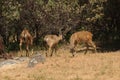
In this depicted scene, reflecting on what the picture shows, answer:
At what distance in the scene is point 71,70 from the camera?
1565 cm

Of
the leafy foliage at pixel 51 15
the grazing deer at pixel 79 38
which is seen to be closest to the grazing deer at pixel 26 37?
the leafy foliage at pixel 51 15

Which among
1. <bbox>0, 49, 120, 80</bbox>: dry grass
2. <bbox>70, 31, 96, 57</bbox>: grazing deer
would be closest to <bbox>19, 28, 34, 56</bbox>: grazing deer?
<bbox>70, 31, 96, 57</bbox>: grazing deer

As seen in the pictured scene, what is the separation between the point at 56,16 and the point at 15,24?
9.47ft

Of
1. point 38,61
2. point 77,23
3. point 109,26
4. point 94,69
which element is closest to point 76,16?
point 77,23

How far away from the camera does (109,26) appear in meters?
29.2

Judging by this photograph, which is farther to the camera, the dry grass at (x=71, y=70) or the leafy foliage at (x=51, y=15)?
the leafy foliage at (x=51, y=15)

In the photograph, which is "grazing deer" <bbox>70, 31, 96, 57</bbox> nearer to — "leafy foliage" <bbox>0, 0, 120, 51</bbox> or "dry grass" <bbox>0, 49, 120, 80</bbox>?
"dry grass" <bbox>0, 49, 120, 80</bbox>

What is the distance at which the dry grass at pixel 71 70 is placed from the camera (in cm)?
1459

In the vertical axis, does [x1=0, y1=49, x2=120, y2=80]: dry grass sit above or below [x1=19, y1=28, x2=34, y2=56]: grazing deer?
above

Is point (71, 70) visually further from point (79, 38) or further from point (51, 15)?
point (51, 15)

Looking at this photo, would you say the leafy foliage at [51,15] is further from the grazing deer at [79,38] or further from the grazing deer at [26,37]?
the grazing deer at [79,38]

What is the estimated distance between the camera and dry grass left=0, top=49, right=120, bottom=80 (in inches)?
574

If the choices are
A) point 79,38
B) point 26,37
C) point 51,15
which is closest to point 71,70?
point 79,38

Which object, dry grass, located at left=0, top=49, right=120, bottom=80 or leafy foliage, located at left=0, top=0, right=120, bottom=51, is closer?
dry grass, located at left=0, top=49, right=120, bottom=80
